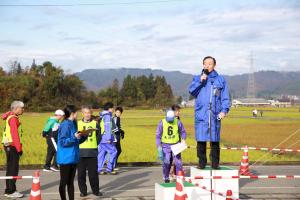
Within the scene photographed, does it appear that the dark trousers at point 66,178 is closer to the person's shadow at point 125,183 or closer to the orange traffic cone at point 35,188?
the orange traffic cone at point 35,188

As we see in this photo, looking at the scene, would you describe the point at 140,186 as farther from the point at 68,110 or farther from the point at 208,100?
the point at 208,100

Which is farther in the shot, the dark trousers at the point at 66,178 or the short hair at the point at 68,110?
the short hair at the point at 68,110

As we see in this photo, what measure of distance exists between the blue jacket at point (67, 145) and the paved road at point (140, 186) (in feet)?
4.88

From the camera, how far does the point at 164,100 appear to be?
141m

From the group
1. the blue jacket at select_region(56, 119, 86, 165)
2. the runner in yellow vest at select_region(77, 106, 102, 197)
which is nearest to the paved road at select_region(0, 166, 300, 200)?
the runner in yellow vest at select_region(77, 106, 102, 197)

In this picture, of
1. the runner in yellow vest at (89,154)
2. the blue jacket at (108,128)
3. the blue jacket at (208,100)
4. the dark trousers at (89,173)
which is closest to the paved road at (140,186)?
the dark trousers at (89,173)

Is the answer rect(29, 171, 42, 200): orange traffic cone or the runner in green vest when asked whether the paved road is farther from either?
rect(29, 171, 42, 200): orange traffic cone

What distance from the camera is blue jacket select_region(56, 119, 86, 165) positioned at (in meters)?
8.20

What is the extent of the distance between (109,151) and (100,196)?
3012 mm

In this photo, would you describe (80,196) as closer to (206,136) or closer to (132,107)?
(206,136)

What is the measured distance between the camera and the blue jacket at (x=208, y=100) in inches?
318

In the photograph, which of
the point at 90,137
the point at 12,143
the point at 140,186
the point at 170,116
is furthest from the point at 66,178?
the point at 170,116

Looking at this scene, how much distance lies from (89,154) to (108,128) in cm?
283

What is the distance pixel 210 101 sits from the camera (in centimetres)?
804
